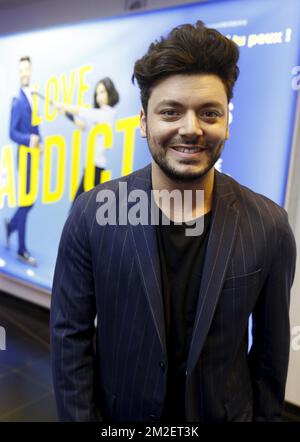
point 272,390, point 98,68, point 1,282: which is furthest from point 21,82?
point 272,390

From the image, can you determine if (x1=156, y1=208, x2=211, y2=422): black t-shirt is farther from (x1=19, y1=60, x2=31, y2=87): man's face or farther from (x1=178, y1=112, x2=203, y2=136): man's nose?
(x1=19, y1=60, x2=31, y2=87): man's face

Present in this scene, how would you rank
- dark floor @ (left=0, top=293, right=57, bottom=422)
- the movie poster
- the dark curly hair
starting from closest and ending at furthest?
the dark curly hair < the movie poster < dark floor @ (left=0, top=293, right=57, bottom=422)

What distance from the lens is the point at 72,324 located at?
3.59 ft

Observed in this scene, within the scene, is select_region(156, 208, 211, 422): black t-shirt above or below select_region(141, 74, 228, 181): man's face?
below

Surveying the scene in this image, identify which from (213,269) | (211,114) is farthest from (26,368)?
(211,114)

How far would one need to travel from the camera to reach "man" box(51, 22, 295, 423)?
36.2 inches

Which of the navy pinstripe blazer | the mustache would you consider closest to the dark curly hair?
the mustache

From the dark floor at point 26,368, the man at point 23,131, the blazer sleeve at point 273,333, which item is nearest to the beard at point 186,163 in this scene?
the blazer sleeve at point 273,333

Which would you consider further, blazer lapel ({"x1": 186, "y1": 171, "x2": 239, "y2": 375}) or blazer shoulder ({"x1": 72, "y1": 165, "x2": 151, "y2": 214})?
blazer shoulder ({"x1": 72, "y1": 165, "x2": 151, "y2": 214})

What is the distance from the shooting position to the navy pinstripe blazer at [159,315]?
0.99 meters

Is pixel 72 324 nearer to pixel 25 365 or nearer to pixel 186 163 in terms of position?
pixel 186 163

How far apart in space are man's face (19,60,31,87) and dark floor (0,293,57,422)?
6.25 ft

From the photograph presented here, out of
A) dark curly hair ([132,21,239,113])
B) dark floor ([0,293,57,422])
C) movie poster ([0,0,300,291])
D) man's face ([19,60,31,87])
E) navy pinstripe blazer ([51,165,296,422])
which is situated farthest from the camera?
man's face ([19,60,31,87])

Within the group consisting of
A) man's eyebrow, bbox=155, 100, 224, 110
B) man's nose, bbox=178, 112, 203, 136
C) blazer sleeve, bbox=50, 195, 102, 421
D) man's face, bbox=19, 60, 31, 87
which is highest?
man's face, bbox=19, 60, 31, 87
